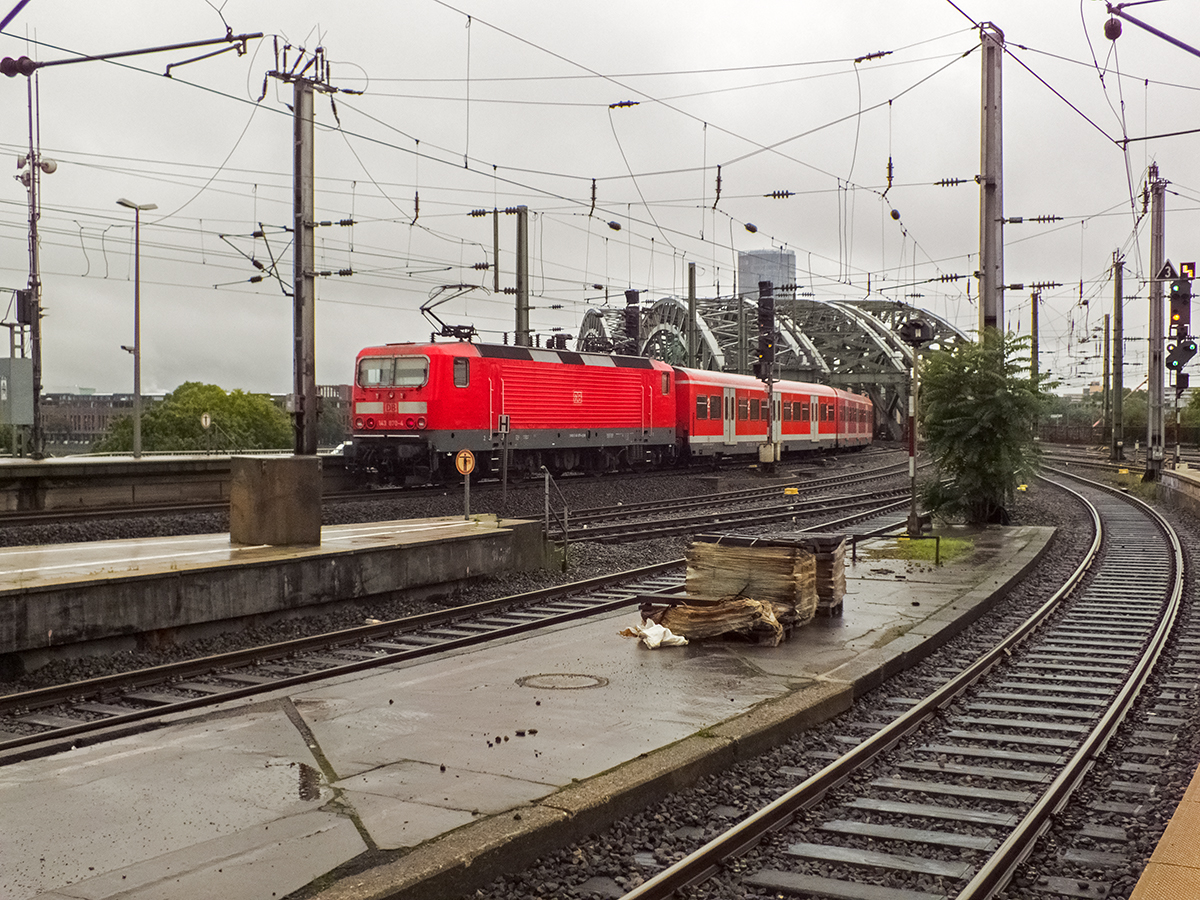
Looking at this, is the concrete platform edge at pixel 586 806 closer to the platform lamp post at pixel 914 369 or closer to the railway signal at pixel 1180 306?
the platform lamp post at pixel 914 369

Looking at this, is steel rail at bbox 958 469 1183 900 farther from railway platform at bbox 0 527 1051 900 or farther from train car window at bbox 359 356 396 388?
train car window at bbox 359 356 396 388

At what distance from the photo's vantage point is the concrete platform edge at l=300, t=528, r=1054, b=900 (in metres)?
4.82

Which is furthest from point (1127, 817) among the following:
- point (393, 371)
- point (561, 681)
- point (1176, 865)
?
point (393, 371)

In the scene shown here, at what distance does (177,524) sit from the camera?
1961cm

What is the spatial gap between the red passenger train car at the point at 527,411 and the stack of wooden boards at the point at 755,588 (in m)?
11.6

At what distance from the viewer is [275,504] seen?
13266 mm

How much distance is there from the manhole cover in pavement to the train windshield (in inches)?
724

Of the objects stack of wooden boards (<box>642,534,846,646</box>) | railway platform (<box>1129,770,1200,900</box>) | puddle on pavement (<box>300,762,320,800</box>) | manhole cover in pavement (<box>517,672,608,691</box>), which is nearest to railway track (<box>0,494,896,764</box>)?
stack of wooden boards (<box>642,534,846,646</box>)

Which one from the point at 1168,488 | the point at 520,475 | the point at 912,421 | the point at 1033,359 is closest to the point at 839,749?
the point at 912,421

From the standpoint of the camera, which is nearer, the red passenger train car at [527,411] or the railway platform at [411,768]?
the railway platform at [411,768]

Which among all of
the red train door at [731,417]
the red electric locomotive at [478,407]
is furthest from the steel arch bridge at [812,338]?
the red electric locomotive at [478,407]

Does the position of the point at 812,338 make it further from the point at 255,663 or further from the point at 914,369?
the point at 255,663

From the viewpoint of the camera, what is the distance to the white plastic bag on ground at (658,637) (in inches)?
405

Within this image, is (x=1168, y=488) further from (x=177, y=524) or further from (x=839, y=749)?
(x=839, y=749)
